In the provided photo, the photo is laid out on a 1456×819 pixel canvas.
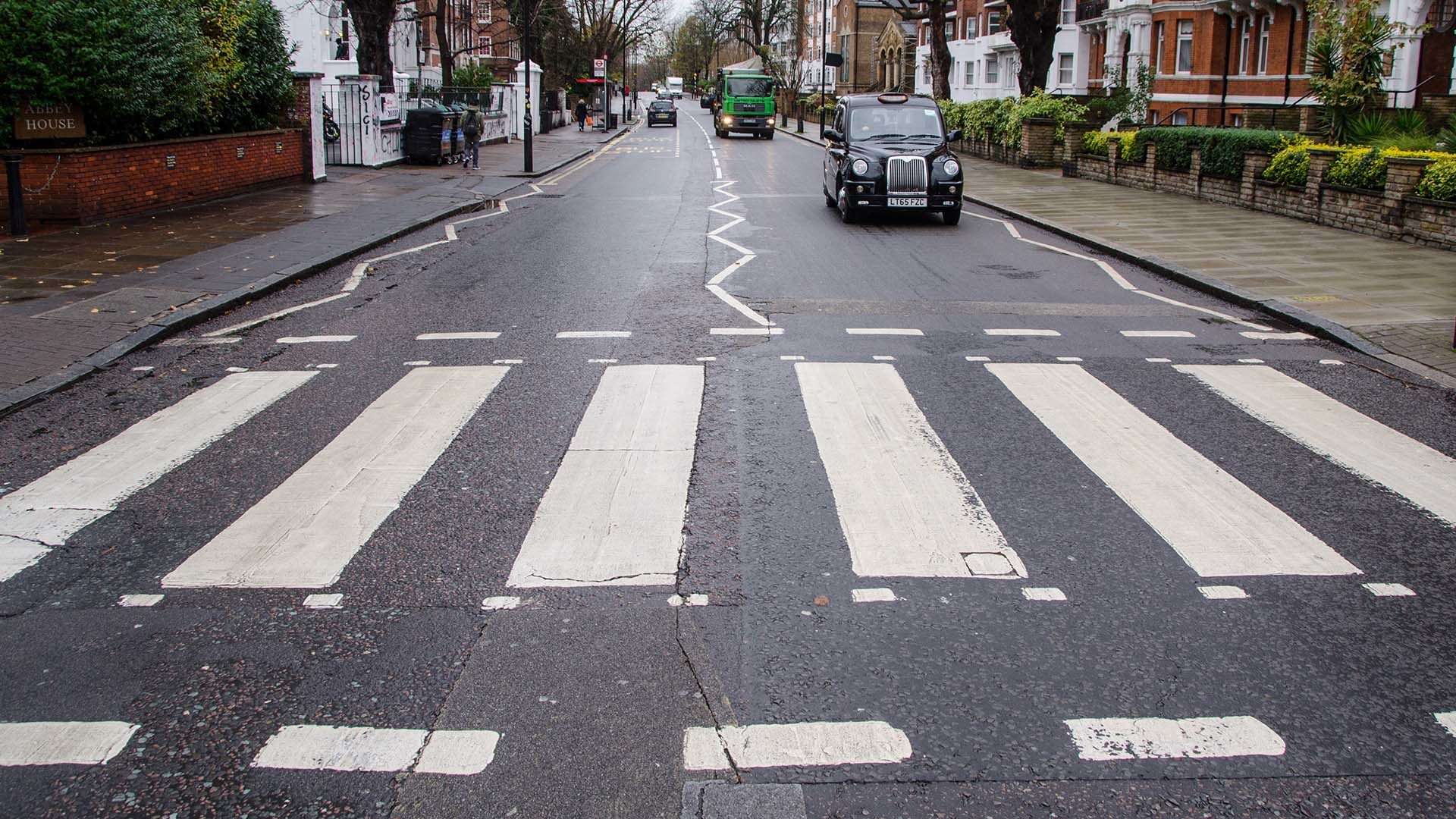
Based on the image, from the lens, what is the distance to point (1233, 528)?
5230 mm

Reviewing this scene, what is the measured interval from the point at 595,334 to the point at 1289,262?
8505 mm

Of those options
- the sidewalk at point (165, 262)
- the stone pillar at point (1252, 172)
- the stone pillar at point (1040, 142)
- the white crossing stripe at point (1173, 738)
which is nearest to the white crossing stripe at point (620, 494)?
the white crossing stripe at point (1173, 738)

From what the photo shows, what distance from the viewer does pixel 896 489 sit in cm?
573

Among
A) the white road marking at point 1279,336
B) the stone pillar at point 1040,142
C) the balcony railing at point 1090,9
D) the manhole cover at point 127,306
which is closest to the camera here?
the white road marking at point 1279,336

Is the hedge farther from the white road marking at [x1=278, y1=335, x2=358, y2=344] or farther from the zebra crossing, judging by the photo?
the white road marking at [x1=278, y1=335, x2=358, y2=344]

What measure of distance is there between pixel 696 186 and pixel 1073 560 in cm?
2124

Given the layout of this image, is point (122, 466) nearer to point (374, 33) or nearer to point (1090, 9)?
point (374, 33)

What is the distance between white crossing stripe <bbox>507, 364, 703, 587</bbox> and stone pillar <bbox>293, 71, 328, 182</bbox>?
17367 millimetres

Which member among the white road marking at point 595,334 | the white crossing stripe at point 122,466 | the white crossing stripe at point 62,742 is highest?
the white road marking at point 595,334

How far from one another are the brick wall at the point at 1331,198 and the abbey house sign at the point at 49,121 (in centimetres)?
Result: 1723

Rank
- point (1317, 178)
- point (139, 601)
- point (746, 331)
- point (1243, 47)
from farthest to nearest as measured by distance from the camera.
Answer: point (1243, 47)
point (1317, 178)
point (746, 331)
point (139, 601)

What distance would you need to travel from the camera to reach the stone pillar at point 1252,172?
18562 millimetres

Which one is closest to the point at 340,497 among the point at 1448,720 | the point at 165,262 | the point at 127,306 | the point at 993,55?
the point at 1448,720

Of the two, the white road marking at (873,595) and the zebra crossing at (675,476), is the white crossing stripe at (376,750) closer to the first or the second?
the zebra crossing at (675,476)
